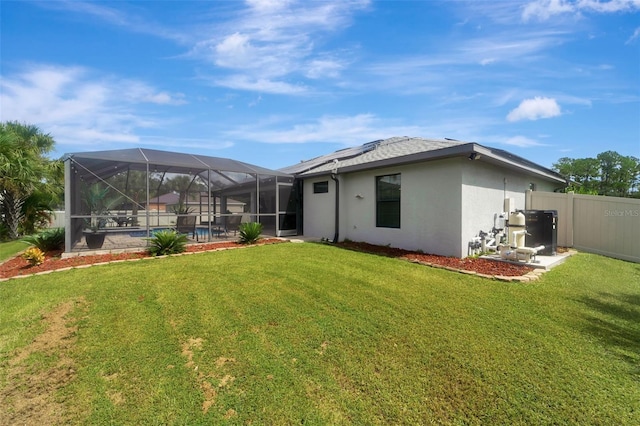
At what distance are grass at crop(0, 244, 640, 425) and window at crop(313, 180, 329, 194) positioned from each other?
6403mm

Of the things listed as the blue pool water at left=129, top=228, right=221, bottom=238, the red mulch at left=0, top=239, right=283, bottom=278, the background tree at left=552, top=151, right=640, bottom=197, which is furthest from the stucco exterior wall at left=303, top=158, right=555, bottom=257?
the background tree at left=552, top=151, right=640, bottom=197

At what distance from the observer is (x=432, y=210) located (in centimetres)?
799

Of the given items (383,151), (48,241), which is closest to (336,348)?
(383,151)

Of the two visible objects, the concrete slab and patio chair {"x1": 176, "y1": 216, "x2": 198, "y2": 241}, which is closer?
the concrete slab

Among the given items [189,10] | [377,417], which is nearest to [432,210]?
[377,417]

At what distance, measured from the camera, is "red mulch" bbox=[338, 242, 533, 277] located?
6.04m

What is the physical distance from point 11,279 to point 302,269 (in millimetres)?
5865

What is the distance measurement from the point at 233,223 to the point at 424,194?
7.04 meters

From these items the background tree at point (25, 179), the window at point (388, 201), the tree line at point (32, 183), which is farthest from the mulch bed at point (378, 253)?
the background tree at point (25, 179)

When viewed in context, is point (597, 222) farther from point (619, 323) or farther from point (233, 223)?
point (233, 223)

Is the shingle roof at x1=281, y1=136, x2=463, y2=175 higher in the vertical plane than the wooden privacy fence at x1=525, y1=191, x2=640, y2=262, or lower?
higher

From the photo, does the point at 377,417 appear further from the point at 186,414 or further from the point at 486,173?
the point at 486,173

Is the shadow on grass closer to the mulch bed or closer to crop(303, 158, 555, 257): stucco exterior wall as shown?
the mulch bed

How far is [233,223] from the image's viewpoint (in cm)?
1109
